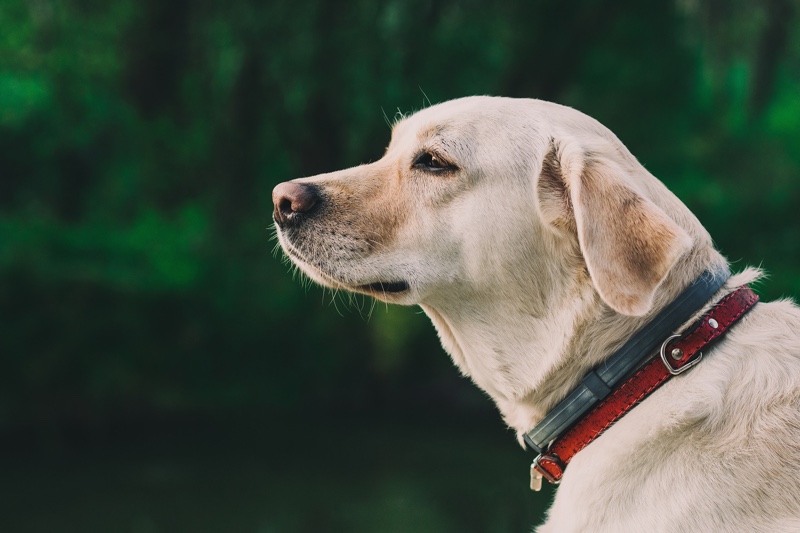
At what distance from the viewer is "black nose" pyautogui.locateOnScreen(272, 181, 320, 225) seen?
9.37 ft

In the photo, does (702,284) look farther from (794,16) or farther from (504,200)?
A: (794,16)

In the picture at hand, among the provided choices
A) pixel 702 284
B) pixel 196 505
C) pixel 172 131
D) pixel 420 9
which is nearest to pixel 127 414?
pixel 196 505

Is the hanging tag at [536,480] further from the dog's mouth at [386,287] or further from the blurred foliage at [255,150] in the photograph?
the blurred foliage at [255,150]

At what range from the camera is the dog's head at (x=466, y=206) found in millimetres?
2559

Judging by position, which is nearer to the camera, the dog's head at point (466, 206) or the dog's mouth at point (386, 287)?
the dog's head at point (466, 206)

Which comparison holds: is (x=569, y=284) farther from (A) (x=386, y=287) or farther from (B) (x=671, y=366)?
(A) (x=386, y=287)

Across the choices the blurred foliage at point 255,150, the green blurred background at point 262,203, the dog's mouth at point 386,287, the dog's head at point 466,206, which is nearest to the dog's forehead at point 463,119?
the dog's head at point 466,206

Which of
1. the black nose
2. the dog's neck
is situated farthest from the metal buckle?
the black nose

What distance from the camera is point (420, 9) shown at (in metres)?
11.4

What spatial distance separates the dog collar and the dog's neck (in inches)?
2.1

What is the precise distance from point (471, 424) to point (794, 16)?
7681 millimetres

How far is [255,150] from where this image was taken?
11.6 meters

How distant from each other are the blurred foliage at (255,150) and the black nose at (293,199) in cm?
798

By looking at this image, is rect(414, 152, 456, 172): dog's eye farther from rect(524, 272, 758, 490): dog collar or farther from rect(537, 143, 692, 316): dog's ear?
rect(524, 272, 758, 490): dog collar
